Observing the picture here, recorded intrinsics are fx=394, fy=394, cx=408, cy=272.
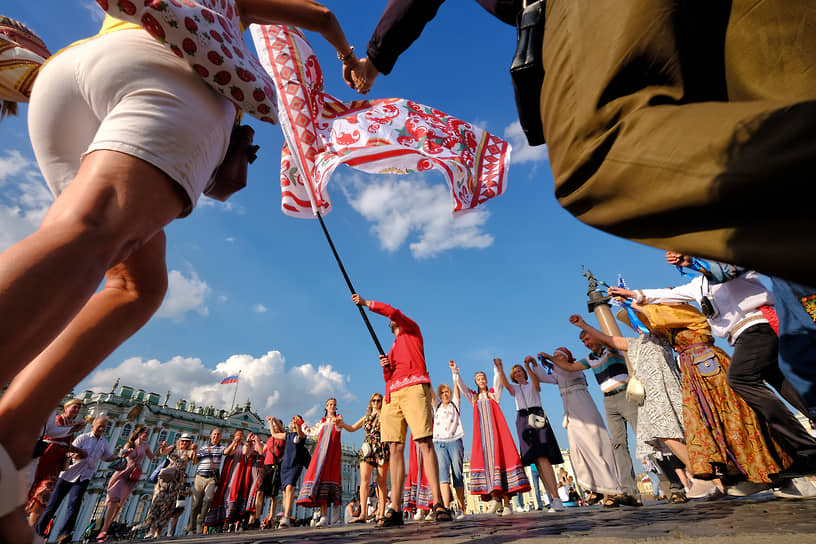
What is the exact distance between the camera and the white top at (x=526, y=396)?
20.9 ft

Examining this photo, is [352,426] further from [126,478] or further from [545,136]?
[545,136]

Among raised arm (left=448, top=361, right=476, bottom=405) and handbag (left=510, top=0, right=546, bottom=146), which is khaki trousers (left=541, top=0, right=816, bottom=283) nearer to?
handbag (left=510, top=0, right=546, bottom=146)

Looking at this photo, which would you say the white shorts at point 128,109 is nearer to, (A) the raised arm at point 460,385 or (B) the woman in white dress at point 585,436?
(B) the woman in white dress at point 585,436

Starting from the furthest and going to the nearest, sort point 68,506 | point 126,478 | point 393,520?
point 126,478
point 68,506
point 393,520

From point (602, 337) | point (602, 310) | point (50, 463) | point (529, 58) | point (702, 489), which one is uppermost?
point (602, 310)

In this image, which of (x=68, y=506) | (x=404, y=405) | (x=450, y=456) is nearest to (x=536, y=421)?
(x=450, y=456)

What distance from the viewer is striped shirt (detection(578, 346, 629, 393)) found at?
5.79m

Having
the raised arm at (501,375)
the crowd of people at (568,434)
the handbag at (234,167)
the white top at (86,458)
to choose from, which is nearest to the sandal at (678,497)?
the crowd of people at (568,434)

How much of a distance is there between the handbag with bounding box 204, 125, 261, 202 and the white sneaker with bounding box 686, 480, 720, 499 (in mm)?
5376

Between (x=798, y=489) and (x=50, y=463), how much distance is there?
8.80 metres

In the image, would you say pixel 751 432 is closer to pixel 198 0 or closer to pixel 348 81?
pixel 348 81

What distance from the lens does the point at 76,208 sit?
87 cm

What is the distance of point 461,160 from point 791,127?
5.48m

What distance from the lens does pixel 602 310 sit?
65.2 feet
